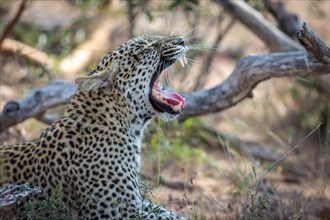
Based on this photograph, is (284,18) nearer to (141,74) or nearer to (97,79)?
(141,74)

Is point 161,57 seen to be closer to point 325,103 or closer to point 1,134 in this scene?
point 1,134

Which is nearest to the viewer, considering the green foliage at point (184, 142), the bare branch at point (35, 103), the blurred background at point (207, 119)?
the blurred background at point (207, 119)

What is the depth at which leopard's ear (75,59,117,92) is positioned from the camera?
5.87 meters

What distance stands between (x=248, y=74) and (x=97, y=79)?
178 centimetres

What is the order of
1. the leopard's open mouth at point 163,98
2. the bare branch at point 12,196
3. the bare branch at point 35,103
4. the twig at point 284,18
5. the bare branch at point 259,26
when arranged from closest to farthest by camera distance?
the bare branch at point 12,196 < the leopard's open mouth at point 163,98 < the bare branch at point 35,103 < the bare branch at point 259,26 < the twig at point 284,18

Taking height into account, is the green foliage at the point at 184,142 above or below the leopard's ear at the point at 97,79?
below

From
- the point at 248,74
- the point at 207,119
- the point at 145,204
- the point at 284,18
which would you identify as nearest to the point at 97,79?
the point at 145,204

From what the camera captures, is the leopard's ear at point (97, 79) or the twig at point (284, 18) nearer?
the leopard's ear at point (97, 79)

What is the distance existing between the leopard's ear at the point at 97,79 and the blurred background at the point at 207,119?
99 cm

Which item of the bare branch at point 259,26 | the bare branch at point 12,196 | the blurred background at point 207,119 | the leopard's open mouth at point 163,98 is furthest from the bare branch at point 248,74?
the bare branch at point 12,196

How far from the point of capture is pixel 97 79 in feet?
19.4

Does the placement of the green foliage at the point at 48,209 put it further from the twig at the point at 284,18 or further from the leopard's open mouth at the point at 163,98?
the twig at the point at 284,18

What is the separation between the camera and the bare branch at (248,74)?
664 centimetres

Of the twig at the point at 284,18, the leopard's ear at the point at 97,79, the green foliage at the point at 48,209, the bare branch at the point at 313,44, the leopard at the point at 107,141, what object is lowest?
the green foliage at the point at 48,209
